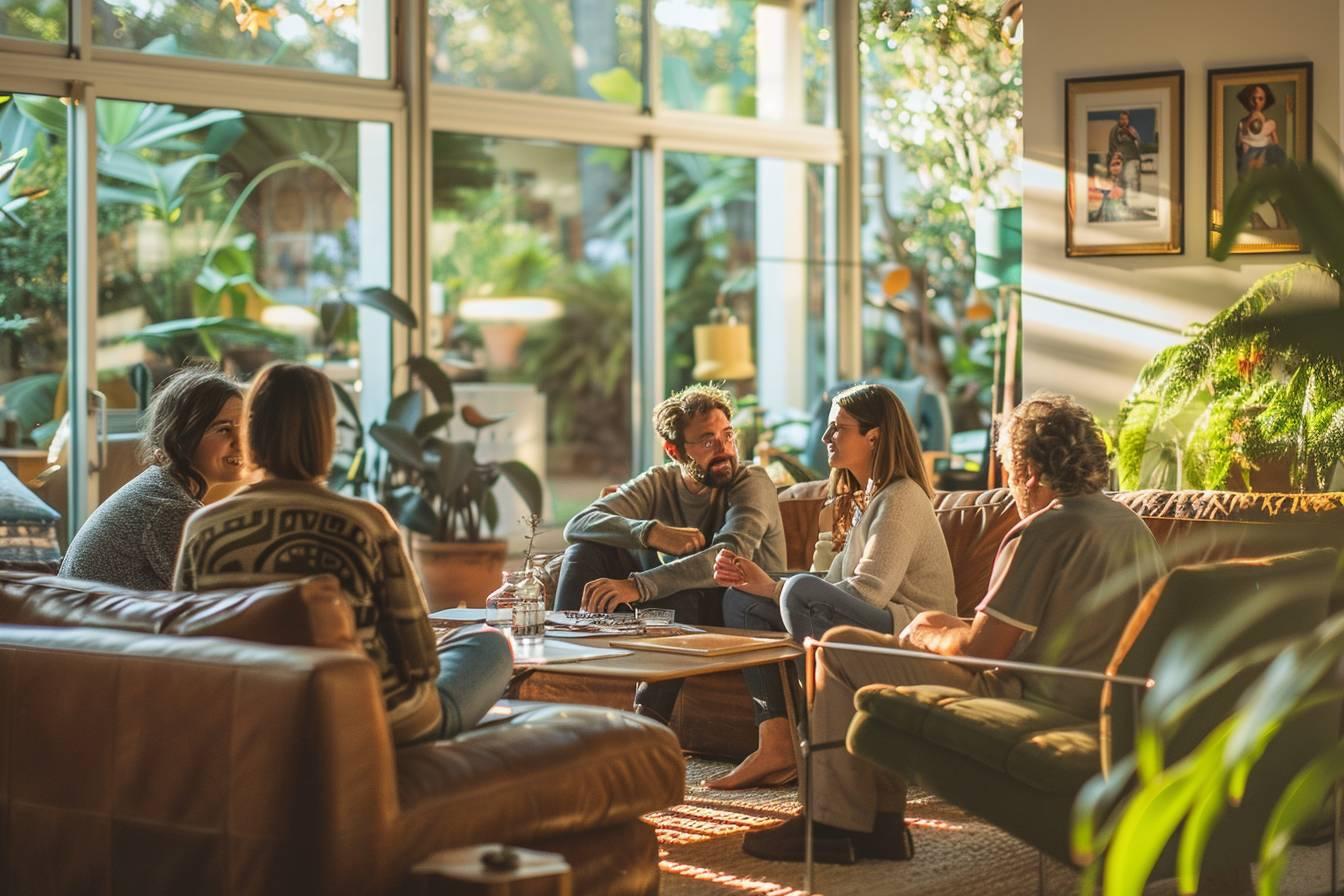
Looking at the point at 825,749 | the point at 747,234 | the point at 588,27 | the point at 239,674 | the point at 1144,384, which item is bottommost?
the point at 825,749

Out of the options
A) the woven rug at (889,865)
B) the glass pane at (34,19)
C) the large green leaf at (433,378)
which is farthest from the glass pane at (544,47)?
the woven rug at (889,865)

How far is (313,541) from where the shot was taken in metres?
2.82

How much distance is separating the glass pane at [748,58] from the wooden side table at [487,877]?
257 inches

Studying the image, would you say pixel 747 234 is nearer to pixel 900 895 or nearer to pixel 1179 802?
pixel 900 895

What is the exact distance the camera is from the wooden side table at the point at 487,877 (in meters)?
2.37

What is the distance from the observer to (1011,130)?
865cm

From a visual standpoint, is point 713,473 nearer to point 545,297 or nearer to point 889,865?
point 889,865

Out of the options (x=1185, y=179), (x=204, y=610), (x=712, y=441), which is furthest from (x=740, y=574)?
(x=1185, y=179)

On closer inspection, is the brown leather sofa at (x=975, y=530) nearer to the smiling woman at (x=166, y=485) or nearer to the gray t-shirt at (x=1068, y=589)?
the gray t-shirt at (x=1068, y=589)

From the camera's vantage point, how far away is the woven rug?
3.45 m

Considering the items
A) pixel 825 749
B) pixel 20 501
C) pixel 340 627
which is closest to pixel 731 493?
pixel 825 749

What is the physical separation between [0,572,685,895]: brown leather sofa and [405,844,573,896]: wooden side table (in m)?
0.13

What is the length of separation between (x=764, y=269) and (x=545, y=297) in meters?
1.92

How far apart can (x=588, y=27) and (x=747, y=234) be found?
158 cm
